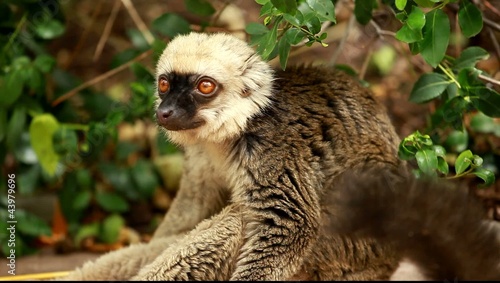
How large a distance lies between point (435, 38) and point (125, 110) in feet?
11.3

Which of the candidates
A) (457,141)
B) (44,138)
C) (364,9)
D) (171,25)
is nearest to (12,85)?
(44,138)

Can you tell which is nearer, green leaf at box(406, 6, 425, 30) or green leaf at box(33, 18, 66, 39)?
green leaf at box(406, 6, 425, 30)

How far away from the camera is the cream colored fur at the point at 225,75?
16.3 feet

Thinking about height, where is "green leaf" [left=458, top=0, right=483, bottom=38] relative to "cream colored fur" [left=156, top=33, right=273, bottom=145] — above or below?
below

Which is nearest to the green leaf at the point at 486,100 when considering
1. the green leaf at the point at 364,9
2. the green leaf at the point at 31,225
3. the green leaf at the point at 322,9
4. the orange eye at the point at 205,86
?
the green leaf at the point at 364,9

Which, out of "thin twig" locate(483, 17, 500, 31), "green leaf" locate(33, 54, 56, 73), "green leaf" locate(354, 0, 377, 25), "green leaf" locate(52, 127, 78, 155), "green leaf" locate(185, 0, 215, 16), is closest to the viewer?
"green leaf" locate(354, 0, 377, 25)

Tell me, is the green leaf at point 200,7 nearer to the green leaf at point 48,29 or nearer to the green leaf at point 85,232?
the green leaf at point 48,29

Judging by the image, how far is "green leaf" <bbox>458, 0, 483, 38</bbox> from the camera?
16.6ft

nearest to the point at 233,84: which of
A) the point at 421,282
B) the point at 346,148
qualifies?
the point at 346,148

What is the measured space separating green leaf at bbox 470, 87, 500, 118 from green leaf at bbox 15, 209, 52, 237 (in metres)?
4.59

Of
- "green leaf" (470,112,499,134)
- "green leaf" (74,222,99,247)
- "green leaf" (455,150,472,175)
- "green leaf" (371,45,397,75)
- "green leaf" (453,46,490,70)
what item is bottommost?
"green leaf" (371,45,397,75)

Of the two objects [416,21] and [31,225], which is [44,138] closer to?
[31,225]

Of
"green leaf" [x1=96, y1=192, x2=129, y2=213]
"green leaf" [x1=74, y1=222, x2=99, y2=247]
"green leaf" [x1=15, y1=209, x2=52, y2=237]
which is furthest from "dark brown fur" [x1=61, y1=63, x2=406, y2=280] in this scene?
"green leaf" [x1=74, y1=222, x2=99, y2=247]

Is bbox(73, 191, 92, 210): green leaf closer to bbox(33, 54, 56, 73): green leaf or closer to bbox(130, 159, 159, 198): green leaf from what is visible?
bbox(130, 159, 159, 198): green leaf
